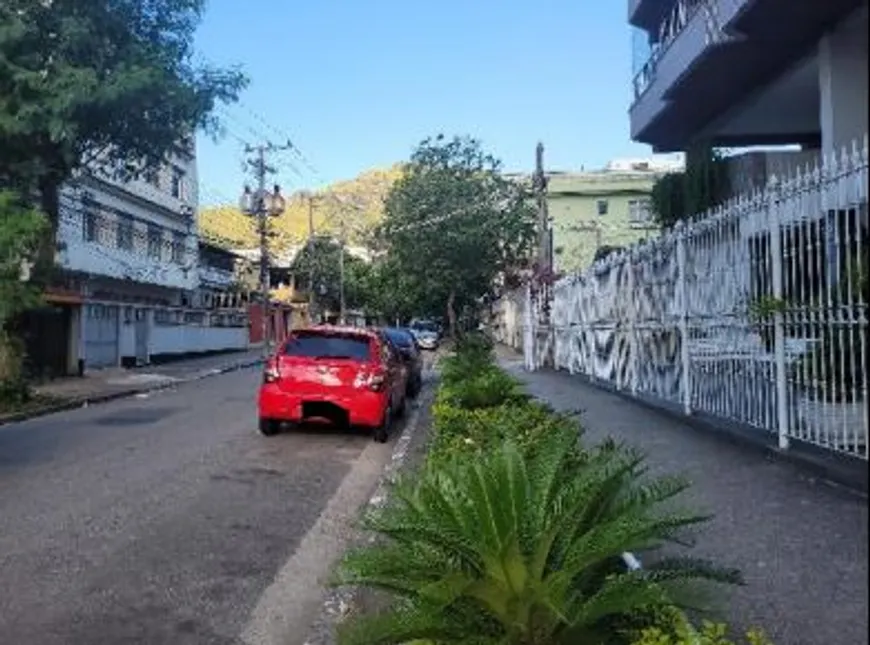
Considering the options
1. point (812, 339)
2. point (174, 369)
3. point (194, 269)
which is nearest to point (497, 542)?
point (812, 339)

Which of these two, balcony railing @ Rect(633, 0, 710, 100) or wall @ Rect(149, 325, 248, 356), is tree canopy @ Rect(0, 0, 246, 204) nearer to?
balcony railing @ Rect(633, 0, 710, 100)

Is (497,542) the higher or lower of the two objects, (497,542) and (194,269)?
the lower

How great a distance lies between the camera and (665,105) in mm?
20938

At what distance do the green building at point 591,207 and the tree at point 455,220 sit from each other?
932cm

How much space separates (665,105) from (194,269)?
35760 mm

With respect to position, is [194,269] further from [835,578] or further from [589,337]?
[835,578]

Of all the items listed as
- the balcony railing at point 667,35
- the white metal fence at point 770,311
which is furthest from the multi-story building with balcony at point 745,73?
the white metal fence at point 770,311

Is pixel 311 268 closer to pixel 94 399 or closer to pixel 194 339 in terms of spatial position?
pixel 194 339

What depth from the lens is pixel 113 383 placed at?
29.2 m

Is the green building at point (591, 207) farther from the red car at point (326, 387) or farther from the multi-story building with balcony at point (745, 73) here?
the red car at point (326, 387)

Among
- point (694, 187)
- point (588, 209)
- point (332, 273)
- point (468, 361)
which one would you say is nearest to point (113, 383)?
point (694, 187)

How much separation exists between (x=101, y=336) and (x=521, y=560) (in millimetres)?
33361

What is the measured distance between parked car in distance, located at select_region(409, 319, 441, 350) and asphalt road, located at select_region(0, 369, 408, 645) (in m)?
40.6

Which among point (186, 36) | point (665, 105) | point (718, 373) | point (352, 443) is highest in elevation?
point (186, 36)
